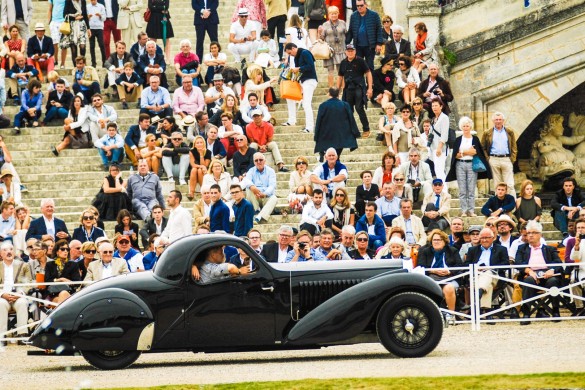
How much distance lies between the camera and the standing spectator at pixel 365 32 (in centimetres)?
2986

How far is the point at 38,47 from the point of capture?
31.5 m

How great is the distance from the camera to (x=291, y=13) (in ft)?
107

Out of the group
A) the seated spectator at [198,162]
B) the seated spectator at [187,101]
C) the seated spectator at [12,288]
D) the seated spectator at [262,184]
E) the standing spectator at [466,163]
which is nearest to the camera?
the seated spectator at [12,288]

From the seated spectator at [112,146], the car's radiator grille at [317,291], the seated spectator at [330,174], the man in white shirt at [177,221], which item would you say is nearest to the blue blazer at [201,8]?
the seated spectator at [112,146]

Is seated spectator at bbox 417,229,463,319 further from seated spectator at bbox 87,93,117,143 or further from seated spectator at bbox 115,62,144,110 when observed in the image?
seated spectator at bbox 115,62,144,110

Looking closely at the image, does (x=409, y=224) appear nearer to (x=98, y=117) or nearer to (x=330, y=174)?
(x=330, y=174)

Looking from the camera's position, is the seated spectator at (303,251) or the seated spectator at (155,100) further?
the seated spectator at (155,100)

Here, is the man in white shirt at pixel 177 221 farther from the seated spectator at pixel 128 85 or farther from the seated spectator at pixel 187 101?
the seated spectator at pixel 128 85

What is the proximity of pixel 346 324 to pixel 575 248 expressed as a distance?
5642 mm

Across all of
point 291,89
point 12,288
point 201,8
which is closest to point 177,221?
point 12,288

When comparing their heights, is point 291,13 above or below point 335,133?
above

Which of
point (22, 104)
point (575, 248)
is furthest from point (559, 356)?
point (22, 104)

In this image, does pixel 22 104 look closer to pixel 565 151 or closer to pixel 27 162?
pixel 27 162

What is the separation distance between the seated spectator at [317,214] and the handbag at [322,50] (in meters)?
5.28
